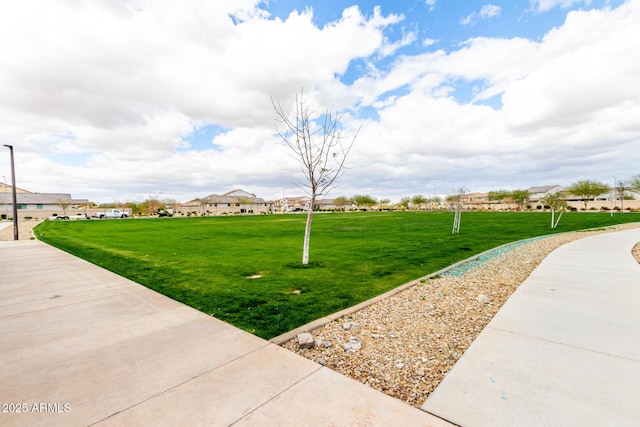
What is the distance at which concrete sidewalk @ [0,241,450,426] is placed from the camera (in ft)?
7.22

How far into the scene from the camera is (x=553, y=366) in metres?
2.81

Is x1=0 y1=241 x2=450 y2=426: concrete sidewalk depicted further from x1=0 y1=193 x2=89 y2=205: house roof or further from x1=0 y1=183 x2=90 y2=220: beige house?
x1=0 y1=193 x2=89 y2=205: house roof

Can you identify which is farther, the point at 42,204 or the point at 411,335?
the point at 42,204

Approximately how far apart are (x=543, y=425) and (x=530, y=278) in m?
4.87

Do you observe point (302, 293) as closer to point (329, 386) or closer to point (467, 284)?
point (329, 386)

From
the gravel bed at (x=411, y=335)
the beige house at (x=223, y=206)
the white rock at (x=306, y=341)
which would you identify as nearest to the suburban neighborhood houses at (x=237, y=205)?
the beige house at (x=223, y=206)

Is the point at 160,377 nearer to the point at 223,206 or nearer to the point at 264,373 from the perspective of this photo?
the point at 264,373

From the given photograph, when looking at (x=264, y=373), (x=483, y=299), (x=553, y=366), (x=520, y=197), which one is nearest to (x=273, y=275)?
(x=264, y=373)

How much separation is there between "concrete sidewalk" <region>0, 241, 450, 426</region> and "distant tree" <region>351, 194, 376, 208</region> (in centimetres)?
10159

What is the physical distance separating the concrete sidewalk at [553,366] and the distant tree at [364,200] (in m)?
99.8

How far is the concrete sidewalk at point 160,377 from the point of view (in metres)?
2.20

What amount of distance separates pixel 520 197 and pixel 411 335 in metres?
77.6

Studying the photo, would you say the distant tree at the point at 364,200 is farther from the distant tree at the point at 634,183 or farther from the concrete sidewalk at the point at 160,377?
the concrete sidewalk at the point at 160,377

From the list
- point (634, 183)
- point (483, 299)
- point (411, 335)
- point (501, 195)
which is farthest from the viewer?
point (501, 195)
